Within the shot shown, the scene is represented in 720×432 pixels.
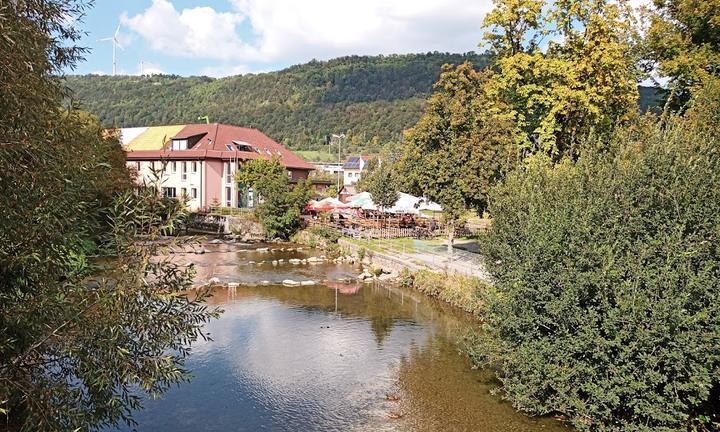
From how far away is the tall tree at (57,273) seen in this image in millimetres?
5562

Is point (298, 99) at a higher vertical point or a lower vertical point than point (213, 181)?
higher

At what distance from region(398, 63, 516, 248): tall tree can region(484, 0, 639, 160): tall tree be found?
1024mm

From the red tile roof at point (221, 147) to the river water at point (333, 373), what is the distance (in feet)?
92.9

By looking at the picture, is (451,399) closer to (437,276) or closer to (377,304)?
(377,304)

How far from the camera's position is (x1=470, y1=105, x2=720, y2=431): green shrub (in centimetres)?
897

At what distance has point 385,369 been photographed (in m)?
14.1

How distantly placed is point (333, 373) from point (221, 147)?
39.4 m

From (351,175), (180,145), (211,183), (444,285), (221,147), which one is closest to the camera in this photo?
(444,285)

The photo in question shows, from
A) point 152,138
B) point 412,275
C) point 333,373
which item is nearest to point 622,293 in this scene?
point 333,373

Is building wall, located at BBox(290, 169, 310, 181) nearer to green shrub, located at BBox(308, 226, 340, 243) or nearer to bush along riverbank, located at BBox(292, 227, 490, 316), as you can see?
green shrub, located at BBox(308, 226, 340, 243)

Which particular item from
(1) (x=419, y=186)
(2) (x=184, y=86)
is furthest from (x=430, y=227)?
(2) (x=184, y=86)

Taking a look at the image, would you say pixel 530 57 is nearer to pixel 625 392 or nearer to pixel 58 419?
pixel 625 392

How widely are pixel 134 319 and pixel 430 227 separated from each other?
101 ft

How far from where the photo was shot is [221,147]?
4944 centimetres
